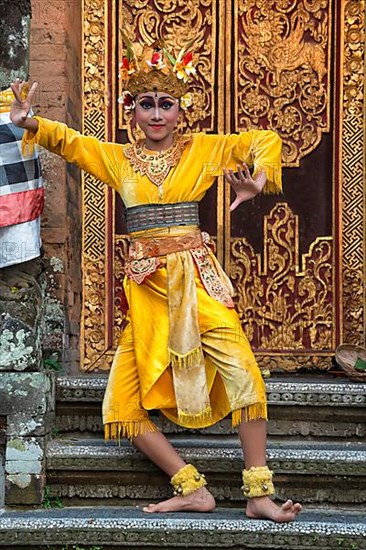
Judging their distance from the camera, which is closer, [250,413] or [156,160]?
[250,413]

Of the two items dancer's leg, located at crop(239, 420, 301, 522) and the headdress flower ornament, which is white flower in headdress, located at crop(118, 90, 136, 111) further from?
dancer's leg, located at crop(239, 420, 301, 522)

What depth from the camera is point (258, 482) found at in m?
4.11

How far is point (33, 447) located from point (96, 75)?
2560 millimetres

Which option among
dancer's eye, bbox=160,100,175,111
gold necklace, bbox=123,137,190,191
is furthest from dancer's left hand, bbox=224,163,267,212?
dancer's eye, bbox=160,100,175,111

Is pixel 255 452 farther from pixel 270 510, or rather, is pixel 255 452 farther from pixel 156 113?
pixel 156 113

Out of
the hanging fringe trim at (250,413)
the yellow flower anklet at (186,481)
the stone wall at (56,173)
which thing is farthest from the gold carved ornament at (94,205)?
the hanging fringe trim at (250,413)

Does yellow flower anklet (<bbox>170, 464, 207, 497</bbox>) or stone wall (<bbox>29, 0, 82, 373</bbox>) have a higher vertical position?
stone wall (<bbox>29, 0, 82, 373</bbox>)

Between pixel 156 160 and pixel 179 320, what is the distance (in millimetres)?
770

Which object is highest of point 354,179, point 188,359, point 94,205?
point 354,179

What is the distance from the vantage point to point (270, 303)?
6.02 metres

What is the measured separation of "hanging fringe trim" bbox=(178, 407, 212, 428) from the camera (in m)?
4.25

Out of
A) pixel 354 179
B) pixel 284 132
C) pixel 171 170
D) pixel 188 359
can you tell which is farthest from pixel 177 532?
pixel 284 132

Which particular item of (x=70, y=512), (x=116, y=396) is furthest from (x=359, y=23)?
(x=70, y=512)

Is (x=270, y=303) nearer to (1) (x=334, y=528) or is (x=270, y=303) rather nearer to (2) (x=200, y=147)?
(2) (x=200, y=147)
